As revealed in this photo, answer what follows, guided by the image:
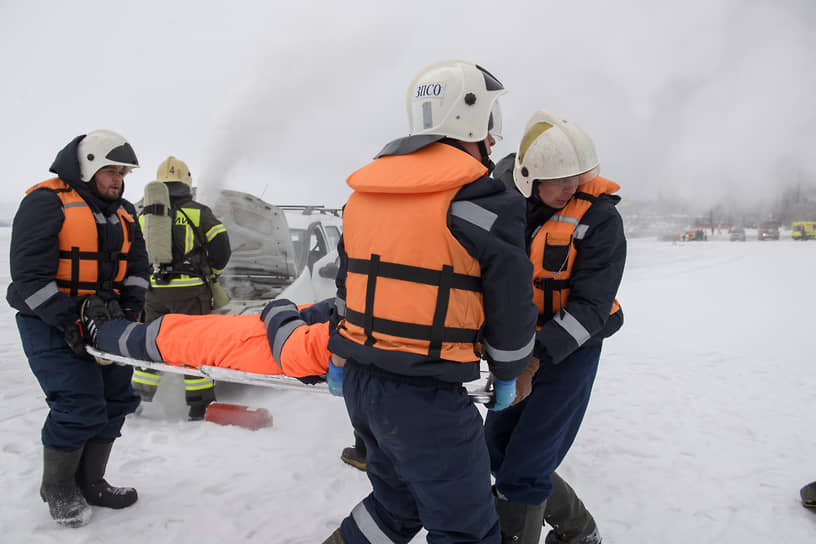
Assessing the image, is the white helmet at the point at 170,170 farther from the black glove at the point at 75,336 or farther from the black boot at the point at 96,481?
the black boot at the point at 96,481

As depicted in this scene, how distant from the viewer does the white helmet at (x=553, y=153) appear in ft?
7.08

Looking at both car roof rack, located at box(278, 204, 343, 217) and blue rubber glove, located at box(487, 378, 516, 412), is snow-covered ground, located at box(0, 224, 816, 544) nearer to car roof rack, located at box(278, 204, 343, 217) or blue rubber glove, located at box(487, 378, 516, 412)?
blue rubber glove, located at box(487, 378, 516, 412)

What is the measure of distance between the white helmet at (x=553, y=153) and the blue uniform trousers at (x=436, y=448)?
44.7 inches

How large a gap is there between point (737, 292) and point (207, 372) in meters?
12.8

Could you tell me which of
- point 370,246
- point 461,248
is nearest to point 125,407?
point 370,246

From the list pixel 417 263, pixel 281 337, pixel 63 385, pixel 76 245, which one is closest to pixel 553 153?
pixel 417 263

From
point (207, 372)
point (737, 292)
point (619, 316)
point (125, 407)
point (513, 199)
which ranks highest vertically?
point (513, 199)

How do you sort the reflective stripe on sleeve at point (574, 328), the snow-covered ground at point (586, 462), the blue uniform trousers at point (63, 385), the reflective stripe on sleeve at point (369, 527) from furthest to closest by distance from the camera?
the snow-covered ground at point (586, 462) < the blue uniform trousers at point (63, 385) < the reflective stripe on sleeve at point (574, 328) < the reflective stripe on sleeve at point (369, 527)

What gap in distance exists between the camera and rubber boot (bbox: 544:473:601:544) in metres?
2.42

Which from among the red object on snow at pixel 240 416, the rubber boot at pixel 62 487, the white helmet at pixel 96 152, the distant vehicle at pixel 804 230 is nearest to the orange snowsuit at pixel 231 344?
the rubber boot at pixel 62 487

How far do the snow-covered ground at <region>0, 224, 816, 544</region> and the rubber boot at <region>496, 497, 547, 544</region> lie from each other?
773 mm

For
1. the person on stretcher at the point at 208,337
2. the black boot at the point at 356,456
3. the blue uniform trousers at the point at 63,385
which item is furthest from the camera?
the black boot at the point at 356,456

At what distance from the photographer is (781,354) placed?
6.12 m

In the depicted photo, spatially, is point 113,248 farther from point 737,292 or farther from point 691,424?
point 737,292
